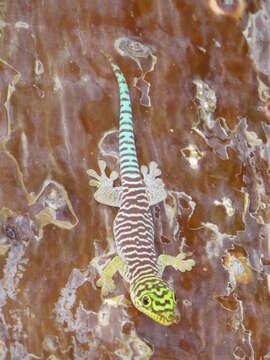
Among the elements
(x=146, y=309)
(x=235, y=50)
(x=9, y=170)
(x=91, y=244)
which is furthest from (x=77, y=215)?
(x=235, y=50)

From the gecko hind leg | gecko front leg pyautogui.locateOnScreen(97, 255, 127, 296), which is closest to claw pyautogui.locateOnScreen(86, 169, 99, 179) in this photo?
the gecko hind leg

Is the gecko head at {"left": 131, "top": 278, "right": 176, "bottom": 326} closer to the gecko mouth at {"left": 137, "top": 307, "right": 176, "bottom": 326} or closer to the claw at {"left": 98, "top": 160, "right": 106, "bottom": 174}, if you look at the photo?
the gecko mouth at {"left": 137, "top": 307, "right": 176, "bottom": 326}

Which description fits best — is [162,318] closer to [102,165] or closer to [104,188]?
[104,188]

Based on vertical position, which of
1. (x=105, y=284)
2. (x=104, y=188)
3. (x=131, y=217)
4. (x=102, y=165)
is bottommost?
(x=105, y=284)

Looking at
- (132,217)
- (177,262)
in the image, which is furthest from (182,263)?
(132,217)

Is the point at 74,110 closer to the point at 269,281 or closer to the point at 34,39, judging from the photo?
the point at 34,39
